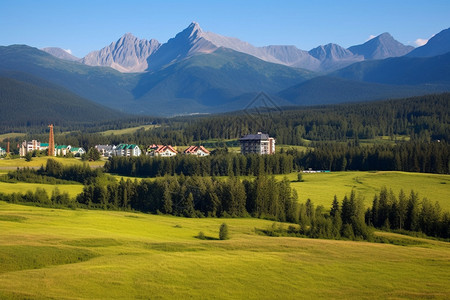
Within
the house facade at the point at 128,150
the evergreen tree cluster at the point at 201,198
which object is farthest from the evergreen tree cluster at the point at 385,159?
the house facade at the point at 128,150

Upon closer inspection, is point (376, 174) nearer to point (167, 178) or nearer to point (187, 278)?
point (167, 178)

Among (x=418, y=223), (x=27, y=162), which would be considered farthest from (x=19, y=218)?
(x=27, y=162)

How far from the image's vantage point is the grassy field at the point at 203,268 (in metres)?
31.8

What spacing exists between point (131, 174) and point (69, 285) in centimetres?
9071

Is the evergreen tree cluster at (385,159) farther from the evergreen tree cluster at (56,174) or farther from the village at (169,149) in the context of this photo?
the evergreen tree cluster at (56,174)

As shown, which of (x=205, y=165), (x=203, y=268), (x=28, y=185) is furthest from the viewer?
(x=205, y=165)

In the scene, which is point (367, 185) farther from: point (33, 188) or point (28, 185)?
point (28, 185)

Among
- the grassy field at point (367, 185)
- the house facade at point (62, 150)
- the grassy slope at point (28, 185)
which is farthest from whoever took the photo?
the house facade at point (62, 150)

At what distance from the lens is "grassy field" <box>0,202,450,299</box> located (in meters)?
31.8

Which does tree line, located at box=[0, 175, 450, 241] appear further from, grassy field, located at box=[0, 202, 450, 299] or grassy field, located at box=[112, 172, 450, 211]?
grassy field, located at box=[0, 202, 450, 299]

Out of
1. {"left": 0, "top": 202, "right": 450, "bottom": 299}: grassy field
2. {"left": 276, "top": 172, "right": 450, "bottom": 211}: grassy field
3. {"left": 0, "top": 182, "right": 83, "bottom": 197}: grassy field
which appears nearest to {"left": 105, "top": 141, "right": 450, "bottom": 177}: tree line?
{"left": 276, "top": 172, "right": 450, "bottom": 211}: grassy field

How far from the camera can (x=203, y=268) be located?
3612 centimetres

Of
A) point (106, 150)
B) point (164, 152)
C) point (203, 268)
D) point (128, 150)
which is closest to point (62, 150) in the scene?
point (106, 150)

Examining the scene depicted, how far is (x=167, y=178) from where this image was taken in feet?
275
